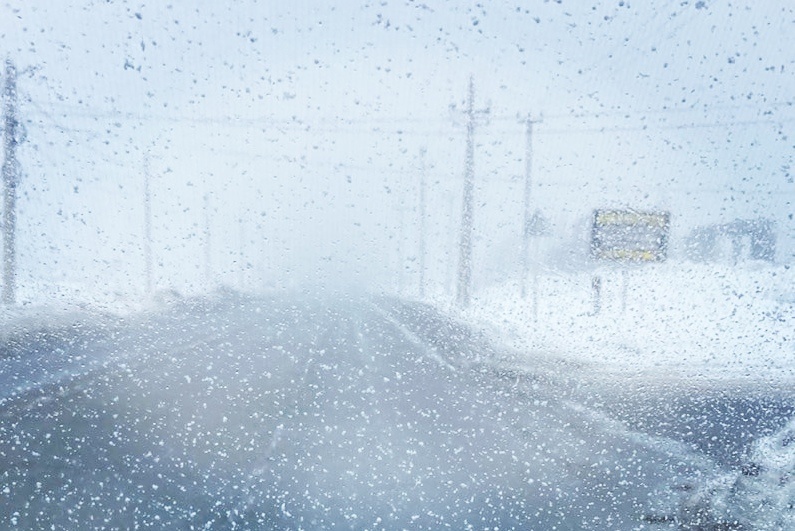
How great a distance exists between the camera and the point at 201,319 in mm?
13273

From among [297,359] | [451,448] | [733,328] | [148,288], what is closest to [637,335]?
[733,328]

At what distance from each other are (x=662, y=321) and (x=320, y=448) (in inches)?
220

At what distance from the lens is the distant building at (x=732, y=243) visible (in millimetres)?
8375

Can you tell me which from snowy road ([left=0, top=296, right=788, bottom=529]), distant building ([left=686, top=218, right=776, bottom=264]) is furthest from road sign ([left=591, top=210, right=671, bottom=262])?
snowy road ([left=0, top=296, right=788, bottom=529])

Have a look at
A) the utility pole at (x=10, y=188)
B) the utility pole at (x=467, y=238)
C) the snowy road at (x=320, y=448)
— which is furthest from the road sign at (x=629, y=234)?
the utility pole at (x=10, y=188)

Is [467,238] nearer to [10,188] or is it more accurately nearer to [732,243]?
[732,243]

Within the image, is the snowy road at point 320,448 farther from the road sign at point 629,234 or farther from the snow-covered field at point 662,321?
the road sign at point 629,234

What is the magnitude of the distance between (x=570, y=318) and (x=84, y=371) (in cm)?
684

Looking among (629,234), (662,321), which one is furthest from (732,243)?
(629,234)

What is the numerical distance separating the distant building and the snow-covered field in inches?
6.6

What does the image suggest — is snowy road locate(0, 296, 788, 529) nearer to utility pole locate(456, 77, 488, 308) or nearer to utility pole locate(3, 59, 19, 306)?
utility pole locate(456, 77, 488, 308)

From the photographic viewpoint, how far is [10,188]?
1140 centimetres

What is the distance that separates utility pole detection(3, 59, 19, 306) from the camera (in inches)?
438

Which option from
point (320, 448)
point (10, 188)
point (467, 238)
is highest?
point (10, 188)
